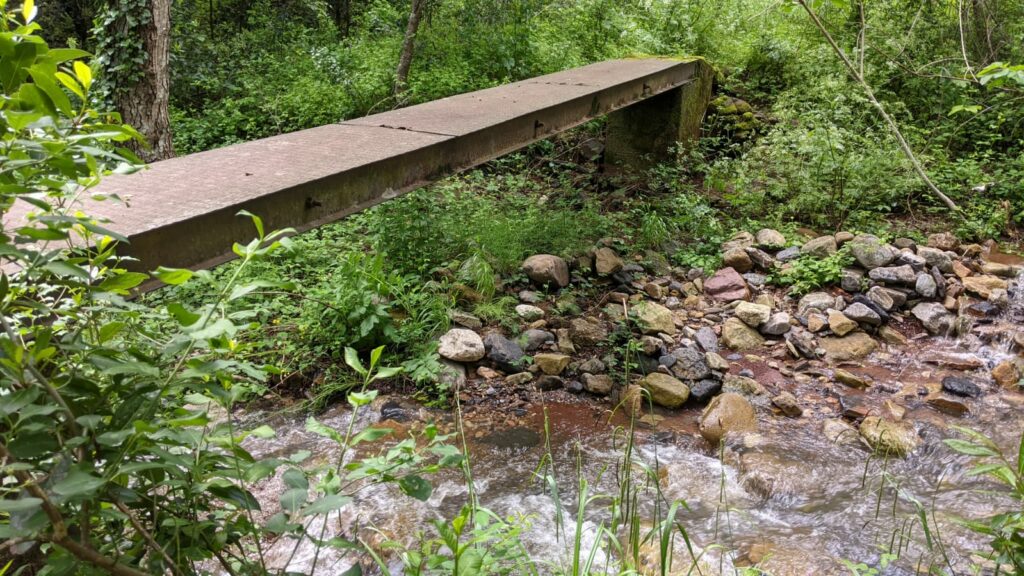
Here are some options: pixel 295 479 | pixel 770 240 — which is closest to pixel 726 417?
pixel 770 240

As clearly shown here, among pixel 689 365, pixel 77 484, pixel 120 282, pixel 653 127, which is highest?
pixel 120 282

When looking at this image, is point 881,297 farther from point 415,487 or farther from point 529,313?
point 415,487

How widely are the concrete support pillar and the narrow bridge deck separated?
6.79 ft

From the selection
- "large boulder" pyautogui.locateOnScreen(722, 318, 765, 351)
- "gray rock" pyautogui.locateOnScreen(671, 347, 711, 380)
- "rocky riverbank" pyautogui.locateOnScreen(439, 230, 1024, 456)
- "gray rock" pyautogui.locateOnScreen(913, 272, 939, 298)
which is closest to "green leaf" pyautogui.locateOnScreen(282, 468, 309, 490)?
"rocky riverbank" pyautogui.locateOnScreen(439, 230, 1024, 456)

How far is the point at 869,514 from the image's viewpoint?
3.25m

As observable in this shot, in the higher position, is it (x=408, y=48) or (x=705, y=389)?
(x=408, y=48)

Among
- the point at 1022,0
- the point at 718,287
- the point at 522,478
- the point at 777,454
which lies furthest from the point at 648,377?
the point at 1022,0

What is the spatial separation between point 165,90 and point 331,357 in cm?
358

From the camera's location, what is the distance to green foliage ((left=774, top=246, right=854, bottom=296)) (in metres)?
5.61

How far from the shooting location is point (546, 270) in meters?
5.32

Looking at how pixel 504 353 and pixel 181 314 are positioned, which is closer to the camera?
pixel 181 314

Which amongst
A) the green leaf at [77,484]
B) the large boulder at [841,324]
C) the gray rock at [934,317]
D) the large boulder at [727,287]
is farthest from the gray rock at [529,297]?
the green leaf at [77,484]

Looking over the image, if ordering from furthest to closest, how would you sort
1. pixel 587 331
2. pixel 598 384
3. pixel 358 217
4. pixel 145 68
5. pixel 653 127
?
pixel 653 127 → pixel 358 217 → pixel 145 68 → pixel 587 331 → pixel 598 384

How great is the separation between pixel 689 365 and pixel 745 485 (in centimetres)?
115
